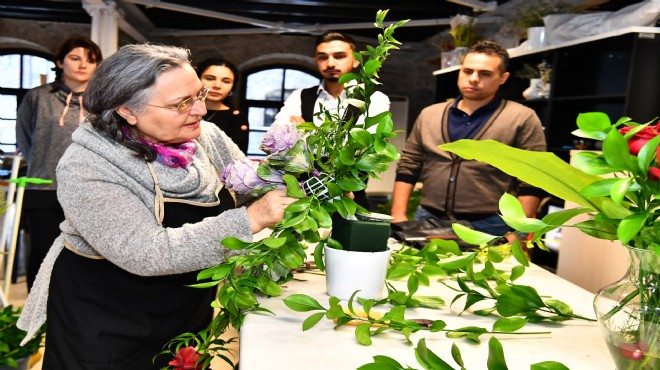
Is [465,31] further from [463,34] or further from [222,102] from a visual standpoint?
[222,102]

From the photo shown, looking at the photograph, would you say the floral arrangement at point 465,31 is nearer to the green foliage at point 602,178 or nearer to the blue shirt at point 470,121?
the blue shirt at point 470,121

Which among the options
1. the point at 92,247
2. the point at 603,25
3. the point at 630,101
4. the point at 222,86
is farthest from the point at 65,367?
the point at 603,25

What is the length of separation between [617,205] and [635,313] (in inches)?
6.3

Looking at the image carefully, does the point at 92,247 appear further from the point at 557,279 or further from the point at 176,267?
the point at 557,279

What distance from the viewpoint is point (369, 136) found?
1.16 metres

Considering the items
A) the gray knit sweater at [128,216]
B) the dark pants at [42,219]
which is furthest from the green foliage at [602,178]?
the dark pants at [42,219]

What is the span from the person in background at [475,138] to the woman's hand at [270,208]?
1.77m

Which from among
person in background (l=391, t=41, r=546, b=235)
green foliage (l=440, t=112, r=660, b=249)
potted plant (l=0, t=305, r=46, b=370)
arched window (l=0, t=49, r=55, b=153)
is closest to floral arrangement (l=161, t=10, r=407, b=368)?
green foliage (l=440, t=112, r=660, b=249)

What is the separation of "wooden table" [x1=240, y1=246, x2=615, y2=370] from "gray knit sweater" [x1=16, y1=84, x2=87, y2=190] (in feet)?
9.77

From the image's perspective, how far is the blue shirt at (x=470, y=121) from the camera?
10.9 feet

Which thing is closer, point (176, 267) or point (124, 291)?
point (176, 267)

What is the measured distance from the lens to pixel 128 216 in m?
1.50

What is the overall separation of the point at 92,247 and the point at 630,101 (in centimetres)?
336

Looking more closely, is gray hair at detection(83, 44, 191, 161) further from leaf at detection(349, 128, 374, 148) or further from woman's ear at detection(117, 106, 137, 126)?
leaf at detection(349, 128, 374, 148)
